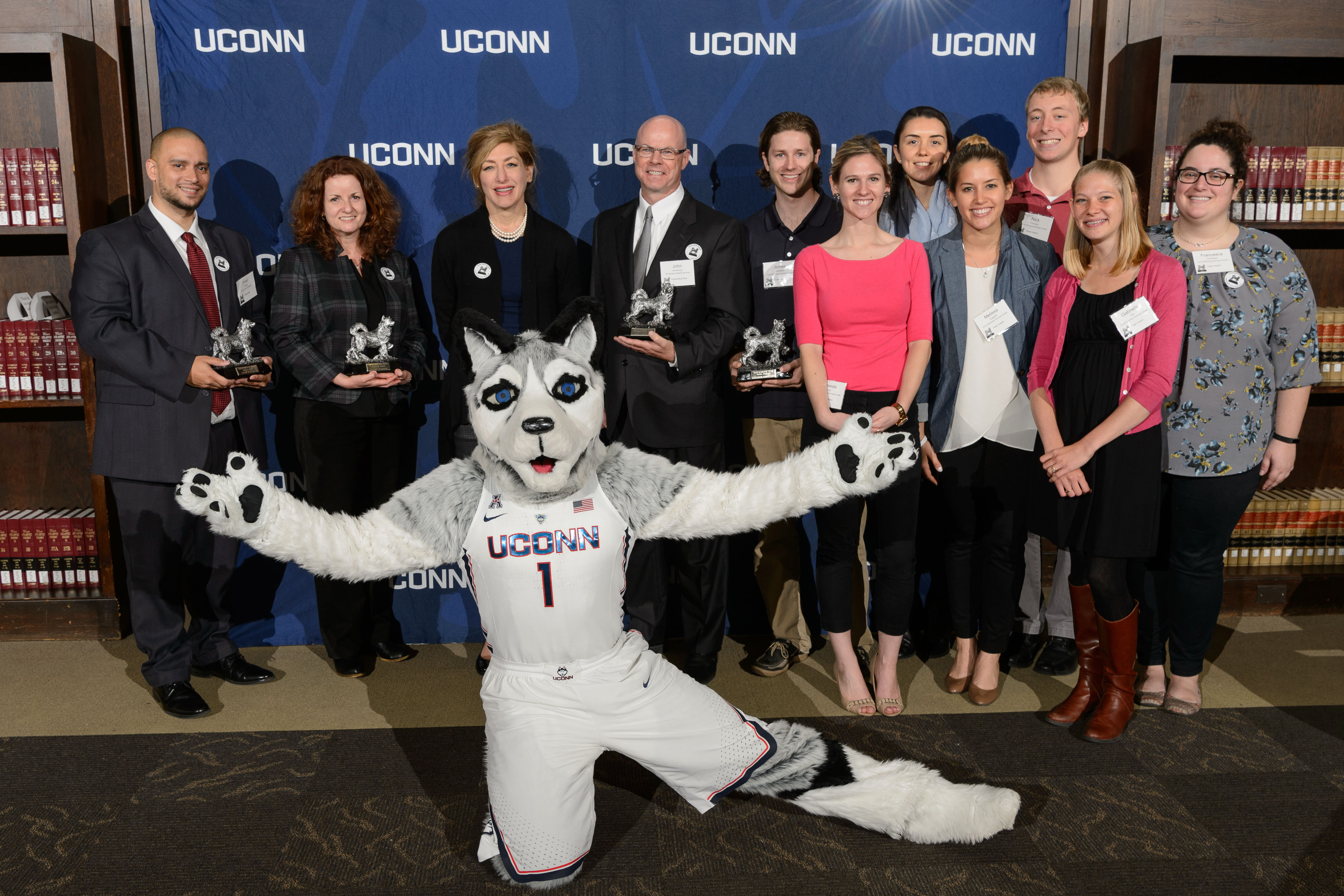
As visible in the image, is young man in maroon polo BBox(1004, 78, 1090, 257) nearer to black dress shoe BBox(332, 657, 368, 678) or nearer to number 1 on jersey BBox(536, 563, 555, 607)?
number 1 on jersey BBox(536, 563, 555, 607)

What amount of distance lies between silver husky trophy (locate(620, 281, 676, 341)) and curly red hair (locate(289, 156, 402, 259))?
90cm

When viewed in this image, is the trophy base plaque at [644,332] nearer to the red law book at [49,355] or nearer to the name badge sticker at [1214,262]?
the name badge sticker at [1214,262]

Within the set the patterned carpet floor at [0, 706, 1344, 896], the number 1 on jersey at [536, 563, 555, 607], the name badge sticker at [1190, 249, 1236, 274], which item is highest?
the name badge sticker at [1190, 249, 1236, 274]

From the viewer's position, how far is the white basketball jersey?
1920 mm

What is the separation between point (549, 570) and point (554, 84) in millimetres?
2113

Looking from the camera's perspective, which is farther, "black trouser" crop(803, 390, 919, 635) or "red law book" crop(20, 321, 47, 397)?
"red law book" crop(20, 321, 47, 397)

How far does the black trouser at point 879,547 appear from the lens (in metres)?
2.66

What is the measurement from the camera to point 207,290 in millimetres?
2893

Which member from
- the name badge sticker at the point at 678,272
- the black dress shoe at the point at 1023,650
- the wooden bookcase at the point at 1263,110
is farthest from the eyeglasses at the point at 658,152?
the black dress shoe at the point at 1023,650

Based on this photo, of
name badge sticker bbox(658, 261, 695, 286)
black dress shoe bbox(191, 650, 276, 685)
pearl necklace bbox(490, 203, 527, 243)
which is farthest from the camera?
black dress shoe bbox(191, 650, 276, 685)

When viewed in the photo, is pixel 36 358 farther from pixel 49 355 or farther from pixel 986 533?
pixel 986 533

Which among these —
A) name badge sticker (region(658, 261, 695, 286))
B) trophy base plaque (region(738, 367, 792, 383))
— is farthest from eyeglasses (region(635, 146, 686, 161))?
trophy base plaque (region(738, 367, 792, 383))

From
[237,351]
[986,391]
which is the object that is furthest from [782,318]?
[237,351]

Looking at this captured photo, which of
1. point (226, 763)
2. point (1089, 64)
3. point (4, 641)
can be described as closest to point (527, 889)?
point (226, 763)
